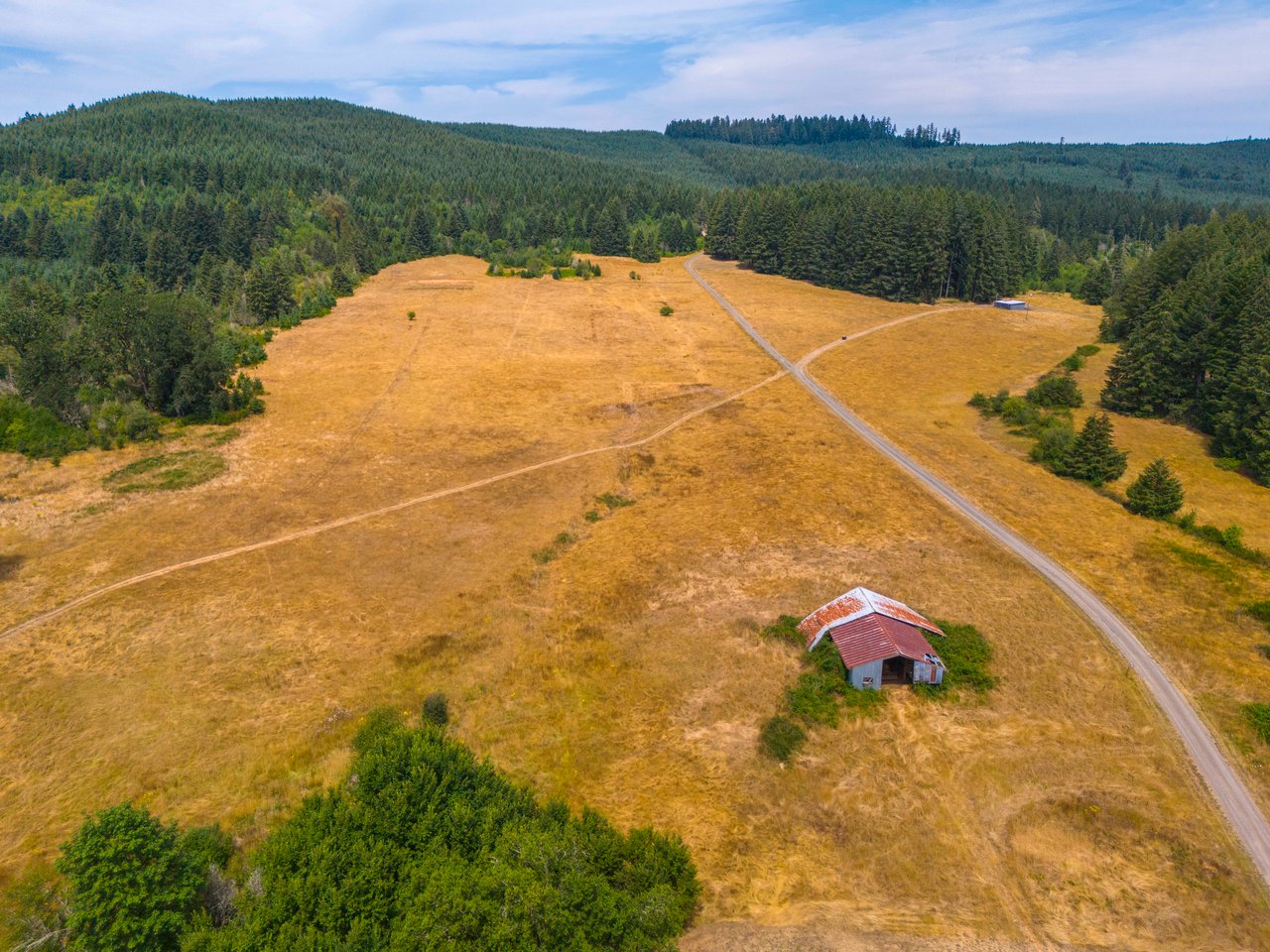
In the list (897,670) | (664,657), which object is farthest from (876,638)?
(664,657)

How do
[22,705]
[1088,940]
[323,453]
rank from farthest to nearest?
[323,453]
[22,705]
[1088,940]

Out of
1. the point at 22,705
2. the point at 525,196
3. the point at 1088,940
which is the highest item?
the point at 525,196

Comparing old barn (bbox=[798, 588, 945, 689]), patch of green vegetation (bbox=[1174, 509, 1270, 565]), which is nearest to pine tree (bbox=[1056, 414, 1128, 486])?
patch of green vegetation (bbox=[1174, 509, 1270, 565])

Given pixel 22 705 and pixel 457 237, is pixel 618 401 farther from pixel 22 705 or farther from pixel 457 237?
pixel 457 237

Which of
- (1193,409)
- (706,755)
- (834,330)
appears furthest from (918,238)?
(706,755)

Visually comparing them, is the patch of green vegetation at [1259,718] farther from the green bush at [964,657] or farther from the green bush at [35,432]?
the green bush at [35,432]

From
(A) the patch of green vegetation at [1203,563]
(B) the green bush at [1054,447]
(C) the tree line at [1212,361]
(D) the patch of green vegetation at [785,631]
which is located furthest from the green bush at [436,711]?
(C) the tree line at [1212,361]

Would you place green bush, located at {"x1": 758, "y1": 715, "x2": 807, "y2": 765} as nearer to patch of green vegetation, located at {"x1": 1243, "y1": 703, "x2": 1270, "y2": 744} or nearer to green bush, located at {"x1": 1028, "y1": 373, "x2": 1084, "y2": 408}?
patch of green vegetation, located at {"x1": 1243, "y1": 703, "x2": 1270, "y2": 744}

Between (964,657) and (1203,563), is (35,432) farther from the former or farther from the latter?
Answer: (1203,563)
